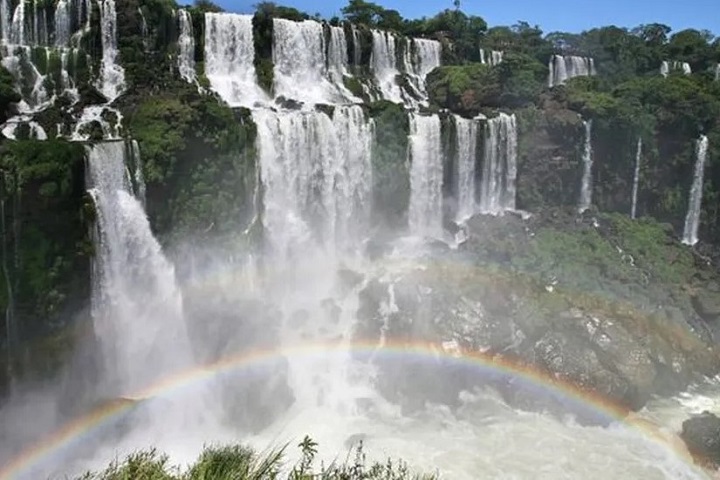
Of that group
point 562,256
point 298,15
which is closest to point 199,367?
point 562,256

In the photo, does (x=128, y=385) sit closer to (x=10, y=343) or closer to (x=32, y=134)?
(x=10, y=343)

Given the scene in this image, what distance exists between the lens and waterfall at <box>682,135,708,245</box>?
113 feet

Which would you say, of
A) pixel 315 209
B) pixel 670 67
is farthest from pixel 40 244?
pixel 670 67

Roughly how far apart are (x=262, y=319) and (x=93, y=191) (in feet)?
24.7

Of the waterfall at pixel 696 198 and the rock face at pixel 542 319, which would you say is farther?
the waterfall at pixel 696 198

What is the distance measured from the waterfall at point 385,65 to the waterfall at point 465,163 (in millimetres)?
7003

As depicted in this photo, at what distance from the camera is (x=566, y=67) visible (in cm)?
4894

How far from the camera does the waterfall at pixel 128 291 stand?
2072cm

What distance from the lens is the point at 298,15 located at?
39594 millimetres

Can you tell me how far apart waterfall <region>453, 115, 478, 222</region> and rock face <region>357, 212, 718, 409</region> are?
168 inches

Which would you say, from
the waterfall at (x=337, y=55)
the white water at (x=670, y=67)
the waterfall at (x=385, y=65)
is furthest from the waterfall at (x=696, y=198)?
the white water at (x=670, y=67)

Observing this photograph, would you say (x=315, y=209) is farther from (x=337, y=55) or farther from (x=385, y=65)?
(x=385, y=65)

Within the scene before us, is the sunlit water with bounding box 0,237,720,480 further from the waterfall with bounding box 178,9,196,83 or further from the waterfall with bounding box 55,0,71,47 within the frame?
the waterfall with bounding box 55,0,71,47

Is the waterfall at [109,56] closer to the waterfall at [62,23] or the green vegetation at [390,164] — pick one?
the waterfall at [62,23]
